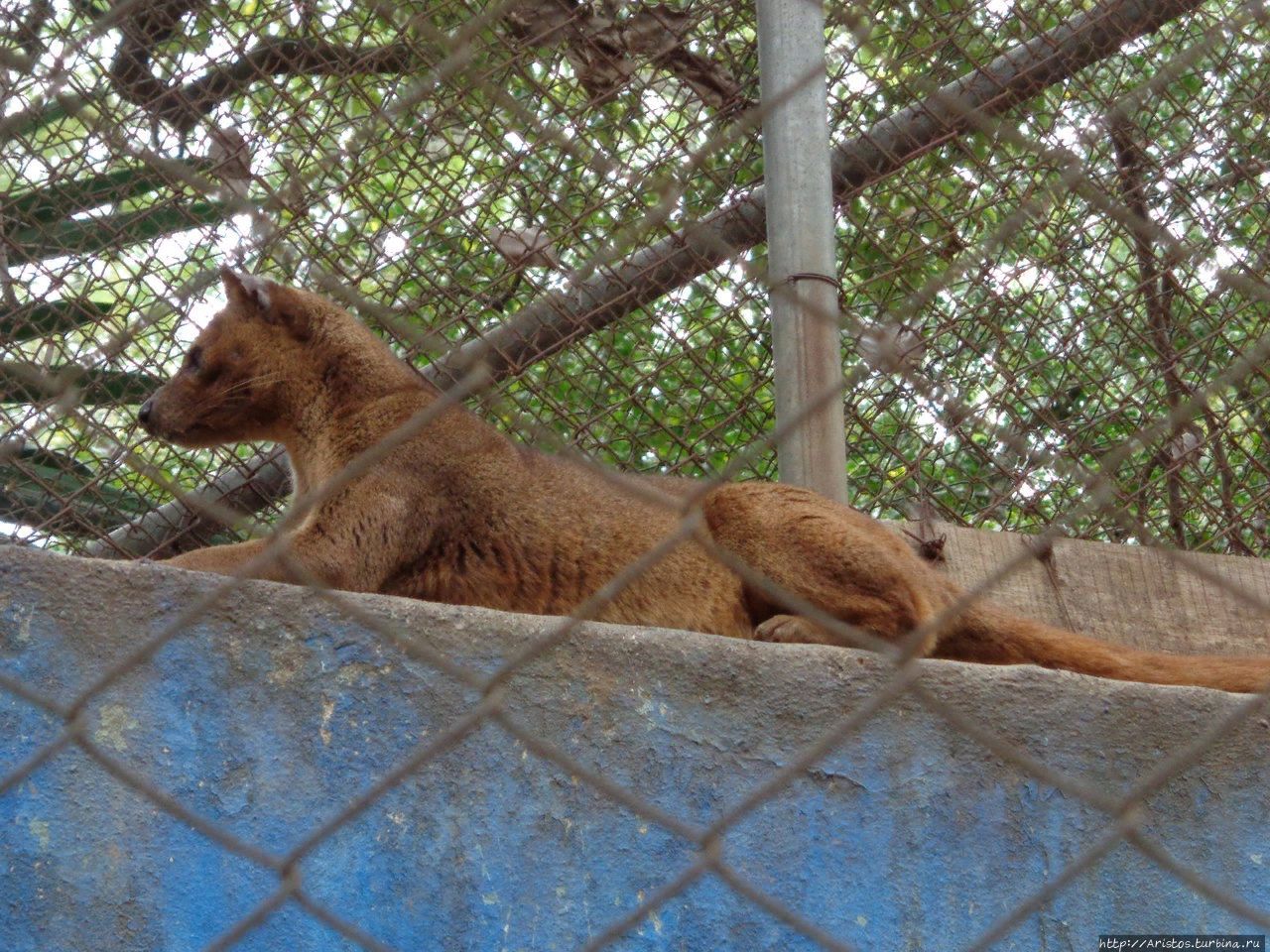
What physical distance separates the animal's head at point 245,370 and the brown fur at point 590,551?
0.11m

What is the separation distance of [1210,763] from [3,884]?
236 centimetres

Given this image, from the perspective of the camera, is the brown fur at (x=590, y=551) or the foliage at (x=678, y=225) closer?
the brown fur at (x=590, y=551)

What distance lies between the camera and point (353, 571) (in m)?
4.11

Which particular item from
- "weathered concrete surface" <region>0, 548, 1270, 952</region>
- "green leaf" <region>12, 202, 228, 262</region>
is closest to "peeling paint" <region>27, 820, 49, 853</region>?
"weathered concrete surface" <region>0, 548, 1270, 952</region>

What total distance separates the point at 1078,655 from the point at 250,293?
2589 mm

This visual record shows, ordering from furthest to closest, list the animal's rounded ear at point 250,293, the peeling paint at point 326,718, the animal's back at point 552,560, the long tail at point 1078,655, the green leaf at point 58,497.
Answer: the animal's rounded ear at point 250,293, the green leaf at point 58,497, the animal's back at point 552,560, the long tail at point 1078,655, the peeling paint at point 326,718

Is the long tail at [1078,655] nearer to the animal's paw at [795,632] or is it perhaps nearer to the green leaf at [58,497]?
the animal's paw at [795,632]

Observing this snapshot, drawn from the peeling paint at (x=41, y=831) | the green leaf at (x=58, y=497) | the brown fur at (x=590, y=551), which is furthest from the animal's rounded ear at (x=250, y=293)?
the peeling paint at (x=41, y=831)

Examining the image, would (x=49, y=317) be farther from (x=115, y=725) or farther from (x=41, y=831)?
Answer: (x=41, y=831)

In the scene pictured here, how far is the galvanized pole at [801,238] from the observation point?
4633mm

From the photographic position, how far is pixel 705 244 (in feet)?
15.8

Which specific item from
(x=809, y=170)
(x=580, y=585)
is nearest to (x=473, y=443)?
(x=580, y=585)

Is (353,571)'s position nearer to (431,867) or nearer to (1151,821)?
(431,867)

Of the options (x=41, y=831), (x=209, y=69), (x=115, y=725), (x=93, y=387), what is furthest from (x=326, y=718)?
(x=209, y=69)
